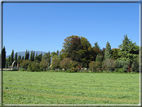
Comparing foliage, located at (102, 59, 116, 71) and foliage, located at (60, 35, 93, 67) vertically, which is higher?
foliage, located at (60, 35, 93, 67)

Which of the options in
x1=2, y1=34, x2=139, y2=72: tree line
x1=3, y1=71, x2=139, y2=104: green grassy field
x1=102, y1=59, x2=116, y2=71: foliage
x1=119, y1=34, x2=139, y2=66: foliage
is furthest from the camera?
x1=119, y1=34, x2=139, y2=66: foliage

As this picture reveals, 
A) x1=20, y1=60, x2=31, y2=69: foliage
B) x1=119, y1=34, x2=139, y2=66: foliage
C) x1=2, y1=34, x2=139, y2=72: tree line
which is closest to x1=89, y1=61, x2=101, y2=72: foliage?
x1=2, y1=34, x2=139, y2=72: tree line

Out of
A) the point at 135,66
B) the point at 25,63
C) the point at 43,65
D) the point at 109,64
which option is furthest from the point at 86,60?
the point at 25,63

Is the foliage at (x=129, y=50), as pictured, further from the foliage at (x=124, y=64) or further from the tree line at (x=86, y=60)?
the foliage at (x=124, y=64)

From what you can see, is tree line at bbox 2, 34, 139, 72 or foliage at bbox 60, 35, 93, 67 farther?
foliage at bbox 60, 35, 93, 67

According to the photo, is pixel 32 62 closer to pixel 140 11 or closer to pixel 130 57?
pixel 130 57

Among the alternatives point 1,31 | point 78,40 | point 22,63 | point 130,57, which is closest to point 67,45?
point 78,40

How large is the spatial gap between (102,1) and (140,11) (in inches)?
47.4

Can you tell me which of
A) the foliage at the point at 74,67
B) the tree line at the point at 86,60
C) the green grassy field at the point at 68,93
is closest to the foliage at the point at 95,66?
the tree line at the point at 86,60

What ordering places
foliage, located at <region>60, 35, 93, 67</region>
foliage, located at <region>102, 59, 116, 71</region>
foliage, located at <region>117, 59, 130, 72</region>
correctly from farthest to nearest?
foliage, located at <region>60, 35, 93, 67</region> < foliage, located at <region>102, 59, 116, 71</region> < foliage, located at <region>117, 59, 130, 72</region>

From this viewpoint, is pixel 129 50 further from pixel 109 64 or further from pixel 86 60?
pixel 86 60

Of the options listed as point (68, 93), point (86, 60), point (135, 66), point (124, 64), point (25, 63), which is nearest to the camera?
point (68, 93)

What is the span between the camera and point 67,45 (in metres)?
38.9

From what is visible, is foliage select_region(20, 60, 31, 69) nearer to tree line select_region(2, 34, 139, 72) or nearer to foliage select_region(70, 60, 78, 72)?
tree line select_region(2, 34, 139, 72)
